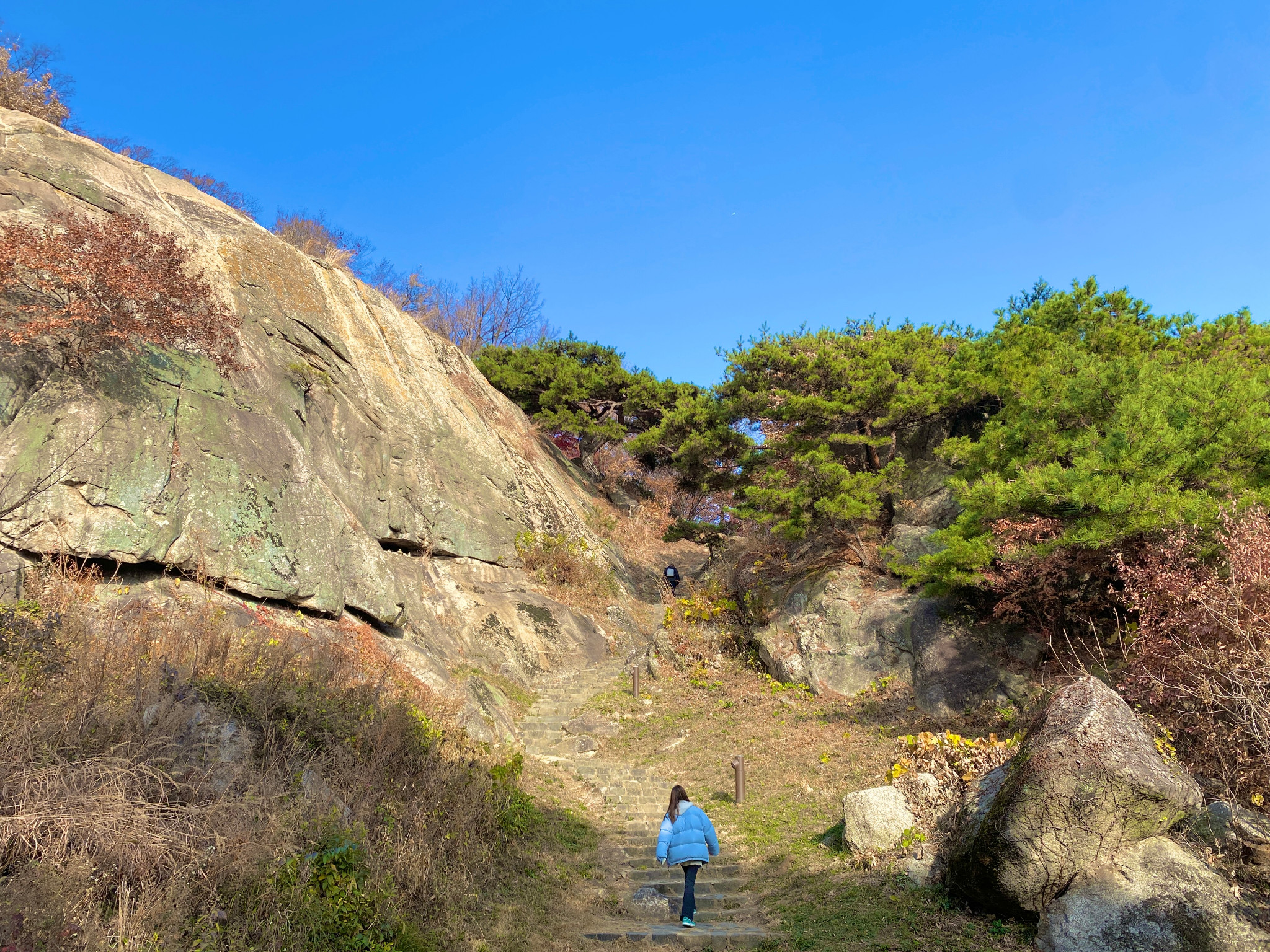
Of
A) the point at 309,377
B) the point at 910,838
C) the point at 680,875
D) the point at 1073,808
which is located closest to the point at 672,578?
the point at 309,377

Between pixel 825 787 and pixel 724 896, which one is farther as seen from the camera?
pixel 825 787

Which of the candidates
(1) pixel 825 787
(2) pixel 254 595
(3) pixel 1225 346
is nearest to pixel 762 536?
(1) pixel 825 787

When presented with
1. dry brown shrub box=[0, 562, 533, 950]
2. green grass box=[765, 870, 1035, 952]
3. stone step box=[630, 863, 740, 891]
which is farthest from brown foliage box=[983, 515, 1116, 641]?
dry brown shrub box=[0, 562, 533, 950]

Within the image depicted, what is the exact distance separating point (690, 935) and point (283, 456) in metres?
10.3

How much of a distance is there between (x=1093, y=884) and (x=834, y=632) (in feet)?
31.6

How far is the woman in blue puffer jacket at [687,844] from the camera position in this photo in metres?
7.99

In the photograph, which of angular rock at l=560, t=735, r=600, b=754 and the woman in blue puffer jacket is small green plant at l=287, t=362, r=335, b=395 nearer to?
angular rock at l=560, t=735, r=600, b=754

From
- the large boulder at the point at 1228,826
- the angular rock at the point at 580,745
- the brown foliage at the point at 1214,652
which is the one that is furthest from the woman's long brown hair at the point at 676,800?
the angular rock at the point at 580,745

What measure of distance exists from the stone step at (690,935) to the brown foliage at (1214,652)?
487cm

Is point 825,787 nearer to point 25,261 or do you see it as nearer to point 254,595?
point 254,595

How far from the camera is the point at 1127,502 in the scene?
9.30m

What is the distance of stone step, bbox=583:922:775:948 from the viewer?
24.4 feet

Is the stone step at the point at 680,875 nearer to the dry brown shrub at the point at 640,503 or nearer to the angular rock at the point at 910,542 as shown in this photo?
the angular rock at the point at 910,542

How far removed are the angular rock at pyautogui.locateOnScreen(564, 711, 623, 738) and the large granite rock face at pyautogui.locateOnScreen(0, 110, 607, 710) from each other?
197cm
